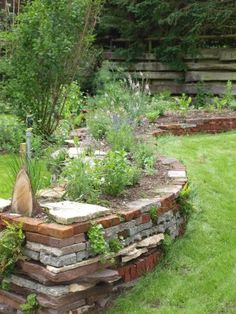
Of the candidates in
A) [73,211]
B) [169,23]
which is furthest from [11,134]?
[169,23]

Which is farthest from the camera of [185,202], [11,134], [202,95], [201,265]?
[202,95]

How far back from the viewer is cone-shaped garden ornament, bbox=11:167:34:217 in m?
3.89

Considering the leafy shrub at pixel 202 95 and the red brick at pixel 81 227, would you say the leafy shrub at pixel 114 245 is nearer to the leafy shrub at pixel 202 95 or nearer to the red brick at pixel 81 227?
the red brick at pixel 81 227

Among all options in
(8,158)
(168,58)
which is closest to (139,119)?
(8,158)

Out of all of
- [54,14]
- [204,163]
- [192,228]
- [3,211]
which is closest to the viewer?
[3,211]

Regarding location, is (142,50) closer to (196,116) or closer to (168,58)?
(168,58)

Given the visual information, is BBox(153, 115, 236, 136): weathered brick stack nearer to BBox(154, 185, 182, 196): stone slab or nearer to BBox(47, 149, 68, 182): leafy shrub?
BBox(47, 149, 68, 182): leafy shrub

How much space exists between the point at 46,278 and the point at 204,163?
3.72 m

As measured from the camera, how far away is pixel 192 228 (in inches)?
200

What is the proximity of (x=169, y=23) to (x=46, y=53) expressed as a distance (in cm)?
573

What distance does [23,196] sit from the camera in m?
3.92

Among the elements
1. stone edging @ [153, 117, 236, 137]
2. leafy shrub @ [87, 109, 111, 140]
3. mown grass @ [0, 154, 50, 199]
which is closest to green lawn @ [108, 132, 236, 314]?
leafy shrub @ [87, 109, 111, 140]

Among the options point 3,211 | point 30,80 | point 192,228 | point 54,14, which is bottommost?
point 192,228

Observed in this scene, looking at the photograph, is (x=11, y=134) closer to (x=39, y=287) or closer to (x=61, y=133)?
(x=61, y=133)
